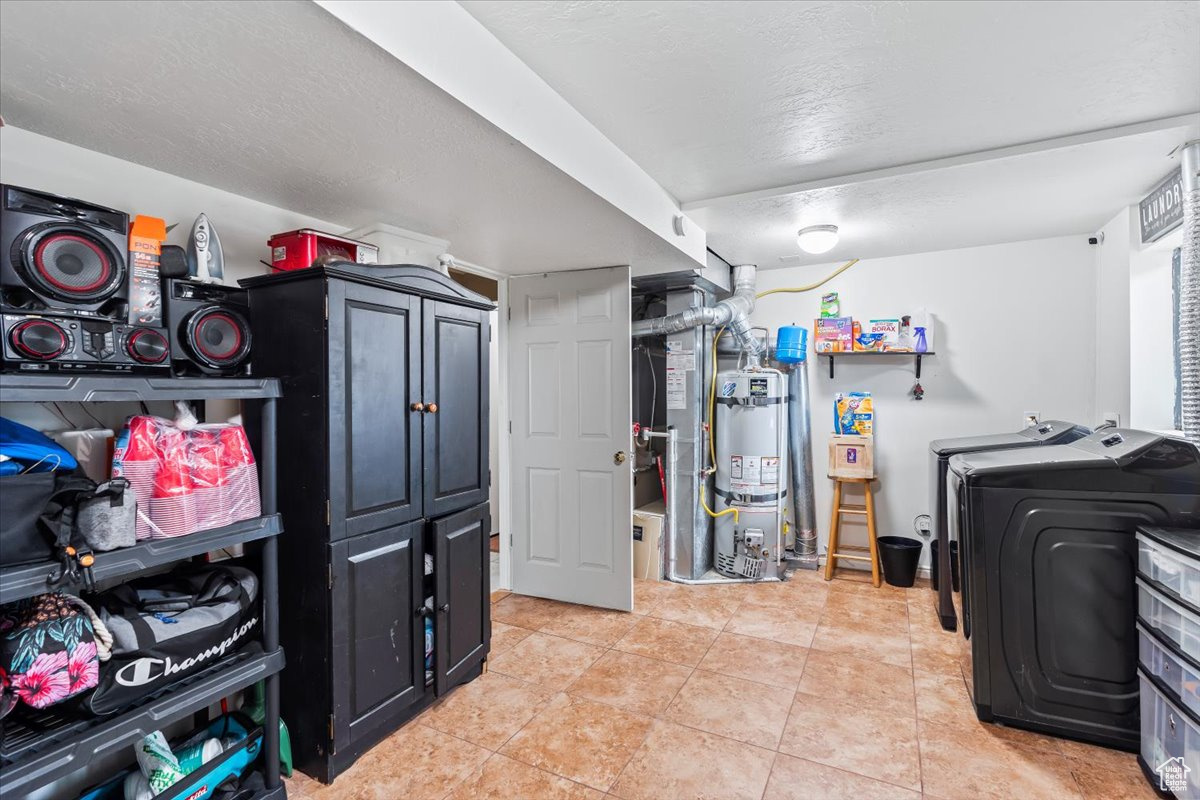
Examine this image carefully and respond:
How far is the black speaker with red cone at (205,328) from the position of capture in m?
1.61

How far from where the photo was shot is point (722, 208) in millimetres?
2859

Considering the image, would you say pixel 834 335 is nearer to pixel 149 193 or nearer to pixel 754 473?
pixel 754 473

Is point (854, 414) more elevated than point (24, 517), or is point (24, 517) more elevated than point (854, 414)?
point (854, 414)

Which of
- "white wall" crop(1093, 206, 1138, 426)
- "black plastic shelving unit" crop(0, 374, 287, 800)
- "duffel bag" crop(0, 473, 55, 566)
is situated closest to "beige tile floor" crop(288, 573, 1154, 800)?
"black plastic shelving unit" crop(0, 374, 287, 800)

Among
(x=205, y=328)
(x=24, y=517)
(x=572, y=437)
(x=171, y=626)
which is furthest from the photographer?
(x=572, y=437)

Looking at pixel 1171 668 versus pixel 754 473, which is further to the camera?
pixel 754 473

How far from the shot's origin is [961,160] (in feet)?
7.59

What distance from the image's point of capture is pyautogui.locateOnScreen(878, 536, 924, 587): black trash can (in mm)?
3604

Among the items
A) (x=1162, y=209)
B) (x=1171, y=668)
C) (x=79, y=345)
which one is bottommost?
(x=1171, y=668)

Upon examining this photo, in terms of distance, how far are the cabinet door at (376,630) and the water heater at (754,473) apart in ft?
7.54

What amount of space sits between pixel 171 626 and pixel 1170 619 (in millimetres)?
2953

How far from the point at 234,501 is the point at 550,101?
1569 millimetres

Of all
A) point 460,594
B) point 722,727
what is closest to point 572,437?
point 460,594

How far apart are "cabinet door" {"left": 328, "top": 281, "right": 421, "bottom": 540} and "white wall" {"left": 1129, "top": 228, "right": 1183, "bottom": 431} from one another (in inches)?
140
